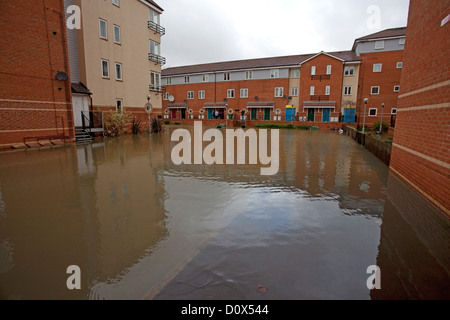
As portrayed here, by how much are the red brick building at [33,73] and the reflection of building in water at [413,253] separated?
15498 mm

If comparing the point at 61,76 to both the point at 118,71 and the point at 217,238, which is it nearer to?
the point at 118,71

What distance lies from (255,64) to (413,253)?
1564 inches

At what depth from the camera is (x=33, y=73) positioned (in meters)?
13.0

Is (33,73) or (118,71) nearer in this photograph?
(33,73)

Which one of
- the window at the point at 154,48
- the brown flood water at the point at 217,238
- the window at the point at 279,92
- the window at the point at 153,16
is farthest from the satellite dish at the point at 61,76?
the window at the point at 279,92

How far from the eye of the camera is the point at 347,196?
6191 mm

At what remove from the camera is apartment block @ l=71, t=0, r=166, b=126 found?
18094 millimetres

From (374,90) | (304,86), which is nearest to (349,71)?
(374,90)

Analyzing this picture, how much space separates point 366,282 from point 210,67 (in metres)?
45.3

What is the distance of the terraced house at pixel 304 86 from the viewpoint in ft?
109

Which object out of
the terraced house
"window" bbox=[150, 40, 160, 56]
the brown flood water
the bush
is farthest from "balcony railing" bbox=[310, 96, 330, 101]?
the brown flood water

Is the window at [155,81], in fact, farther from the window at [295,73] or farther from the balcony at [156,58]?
the window at [295,73]
